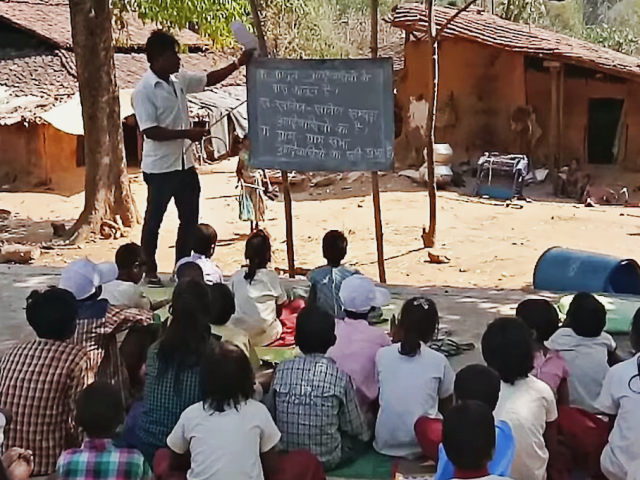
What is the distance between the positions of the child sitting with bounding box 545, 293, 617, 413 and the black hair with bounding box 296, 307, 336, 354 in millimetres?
977

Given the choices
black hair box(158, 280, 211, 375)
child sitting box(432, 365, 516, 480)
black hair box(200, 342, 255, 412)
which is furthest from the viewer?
black hair box(158, 280, 211, 375)

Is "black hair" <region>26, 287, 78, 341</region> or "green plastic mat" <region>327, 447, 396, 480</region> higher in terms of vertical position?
"black hair" <region>26, 287, 78, 341</region>

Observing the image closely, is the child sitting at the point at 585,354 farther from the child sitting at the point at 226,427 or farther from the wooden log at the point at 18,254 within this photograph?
the wooden log at the point at 18,254

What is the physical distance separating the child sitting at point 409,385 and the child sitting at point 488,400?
0.44 metres

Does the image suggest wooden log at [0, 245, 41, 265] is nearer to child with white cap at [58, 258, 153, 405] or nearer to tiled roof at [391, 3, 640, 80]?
child with white cap at [58, 258, 153, 405]

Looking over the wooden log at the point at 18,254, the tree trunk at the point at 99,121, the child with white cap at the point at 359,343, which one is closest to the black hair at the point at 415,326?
the child with white cap at the point at 359,343

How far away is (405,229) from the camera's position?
41.0ft

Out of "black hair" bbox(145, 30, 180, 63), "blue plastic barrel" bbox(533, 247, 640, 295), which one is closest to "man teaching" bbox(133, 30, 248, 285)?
"black hair" bbox(145, 30, 180, 63)

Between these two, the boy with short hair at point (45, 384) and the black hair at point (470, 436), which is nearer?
the black hair at point (470, 436)

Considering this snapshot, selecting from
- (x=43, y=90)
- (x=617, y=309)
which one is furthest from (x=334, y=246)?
(x=43, y=90)

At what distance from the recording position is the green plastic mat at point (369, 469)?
3531mm

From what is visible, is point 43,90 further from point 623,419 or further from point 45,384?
point 623,419

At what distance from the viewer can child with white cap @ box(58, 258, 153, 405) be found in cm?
382

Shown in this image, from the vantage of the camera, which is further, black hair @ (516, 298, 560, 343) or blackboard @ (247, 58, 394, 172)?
blackboard @ (247, 58, 394, 172)
